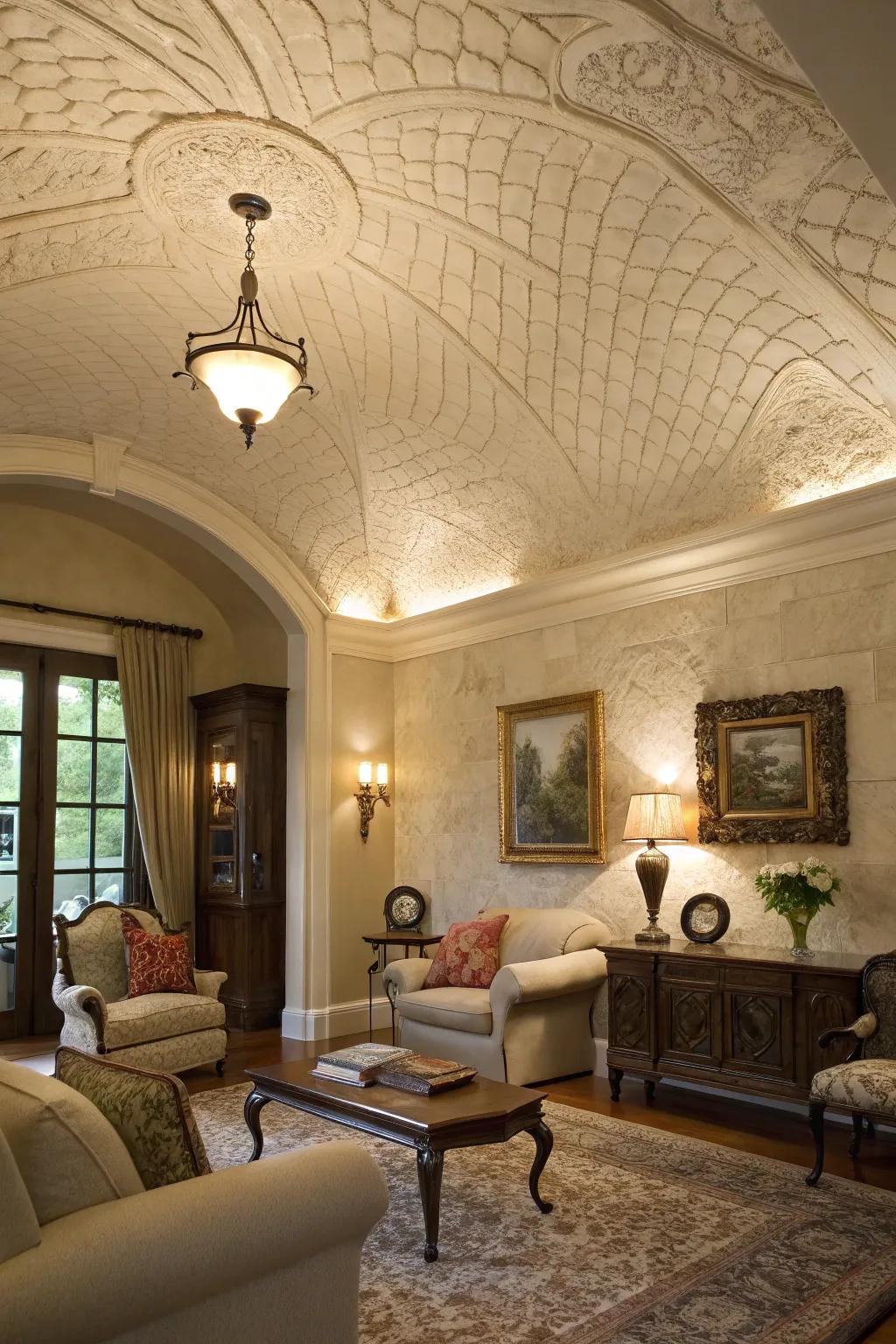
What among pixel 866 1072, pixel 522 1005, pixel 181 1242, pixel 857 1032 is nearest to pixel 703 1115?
pixel 522 1005

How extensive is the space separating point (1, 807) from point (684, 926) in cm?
481

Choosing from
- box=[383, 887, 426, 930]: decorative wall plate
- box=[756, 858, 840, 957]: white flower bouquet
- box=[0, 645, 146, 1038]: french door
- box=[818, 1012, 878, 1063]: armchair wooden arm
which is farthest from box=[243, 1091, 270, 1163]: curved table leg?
box=[0, 645, 146, 1038]: french door

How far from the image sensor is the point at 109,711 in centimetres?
790

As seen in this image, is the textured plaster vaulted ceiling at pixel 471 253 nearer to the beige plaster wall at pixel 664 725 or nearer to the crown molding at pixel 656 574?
the crown molding at pixel 656 574

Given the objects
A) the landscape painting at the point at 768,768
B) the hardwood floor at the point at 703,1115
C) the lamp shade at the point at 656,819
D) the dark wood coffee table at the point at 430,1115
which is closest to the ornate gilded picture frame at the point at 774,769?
the landscape painting at the point at 768,768

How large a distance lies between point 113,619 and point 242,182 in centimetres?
433

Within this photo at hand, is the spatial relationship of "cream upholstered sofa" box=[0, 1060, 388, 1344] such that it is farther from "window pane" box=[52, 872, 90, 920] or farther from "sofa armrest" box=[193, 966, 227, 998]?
"window pane" box=[52, 872, 90, 920]

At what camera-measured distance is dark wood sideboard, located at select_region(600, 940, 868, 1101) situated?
459 cm

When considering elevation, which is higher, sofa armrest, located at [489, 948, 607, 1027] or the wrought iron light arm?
the wrought iron light arm

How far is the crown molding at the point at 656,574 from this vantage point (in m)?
5.06

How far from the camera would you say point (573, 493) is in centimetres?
637

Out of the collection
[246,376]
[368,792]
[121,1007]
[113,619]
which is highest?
[246,376]

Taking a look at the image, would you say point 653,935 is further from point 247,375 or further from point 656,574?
point 247,375

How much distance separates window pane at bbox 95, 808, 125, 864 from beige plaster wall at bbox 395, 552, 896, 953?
2145mm
